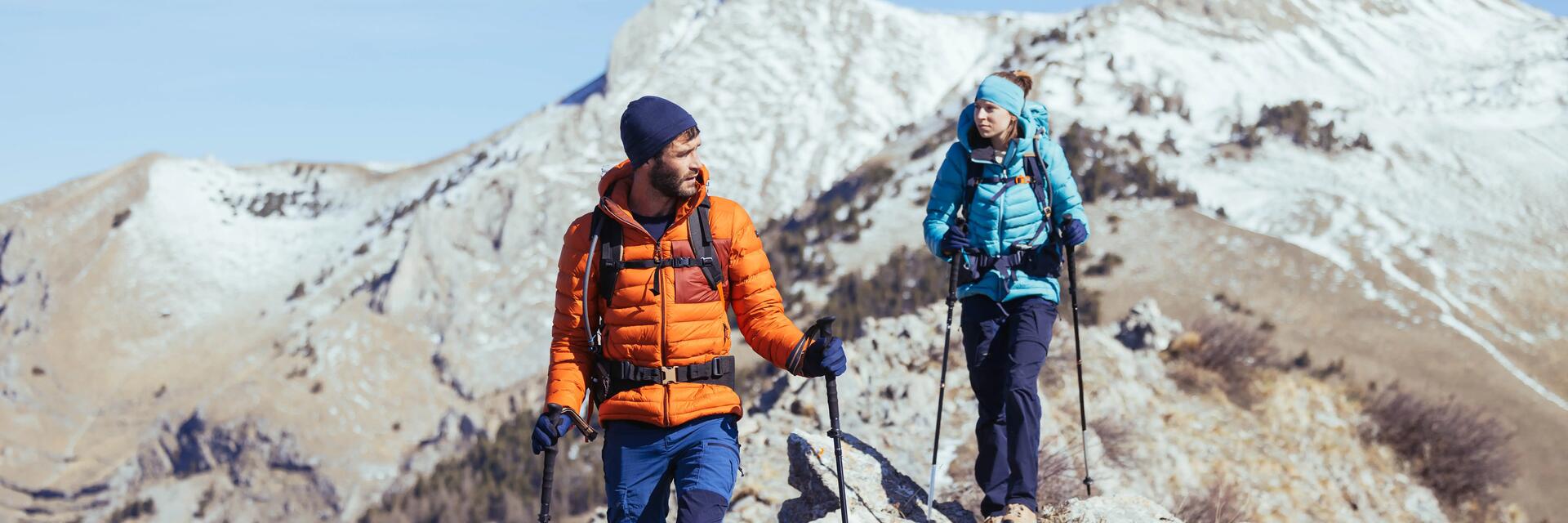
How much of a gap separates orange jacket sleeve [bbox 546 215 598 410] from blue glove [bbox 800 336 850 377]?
3.14 ft

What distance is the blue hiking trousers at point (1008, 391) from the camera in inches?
277

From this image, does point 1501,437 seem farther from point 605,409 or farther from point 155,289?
point 155,289

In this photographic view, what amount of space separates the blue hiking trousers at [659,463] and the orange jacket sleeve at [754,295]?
374 mm

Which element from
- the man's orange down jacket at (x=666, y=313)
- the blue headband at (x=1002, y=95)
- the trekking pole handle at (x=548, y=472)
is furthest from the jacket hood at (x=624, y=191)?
the blue headband at (x=1002, y=95)

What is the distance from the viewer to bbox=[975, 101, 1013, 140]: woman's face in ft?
23.2

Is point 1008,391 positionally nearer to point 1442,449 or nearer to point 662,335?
point 662,335

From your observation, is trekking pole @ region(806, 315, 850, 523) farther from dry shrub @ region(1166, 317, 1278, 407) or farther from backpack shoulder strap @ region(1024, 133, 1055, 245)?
dry shrub @ region(1166, 317, 1278, 407)

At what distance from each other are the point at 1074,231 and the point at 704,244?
302 cm

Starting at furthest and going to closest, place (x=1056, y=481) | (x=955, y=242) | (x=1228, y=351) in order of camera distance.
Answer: (x=1228, y=351) → (x=1056, y=481) → (x=955, y=242)

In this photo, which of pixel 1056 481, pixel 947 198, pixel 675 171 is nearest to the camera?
pixel 675 171

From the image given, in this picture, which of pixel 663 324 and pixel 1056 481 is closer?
pixel 663 324

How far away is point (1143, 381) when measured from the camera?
49.5 feet

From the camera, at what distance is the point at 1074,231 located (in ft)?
23.9

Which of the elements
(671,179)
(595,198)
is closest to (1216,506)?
(671,179)
